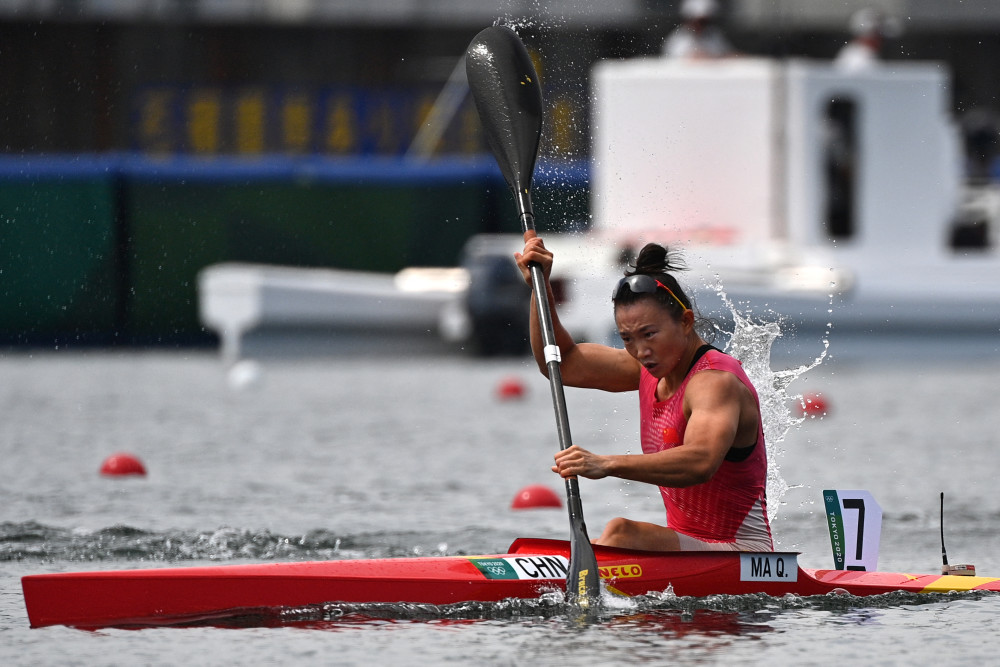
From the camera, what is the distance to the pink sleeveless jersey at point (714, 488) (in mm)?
5688

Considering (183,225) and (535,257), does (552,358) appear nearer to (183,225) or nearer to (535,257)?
(535,257)

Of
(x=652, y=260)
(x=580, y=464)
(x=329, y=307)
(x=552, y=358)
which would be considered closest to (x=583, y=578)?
(x=580, y=464)

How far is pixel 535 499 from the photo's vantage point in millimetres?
8594

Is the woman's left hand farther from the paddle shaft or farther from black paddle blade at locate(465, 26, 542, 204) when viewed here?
black paddle blade at locate(465, 26, 542, 204)

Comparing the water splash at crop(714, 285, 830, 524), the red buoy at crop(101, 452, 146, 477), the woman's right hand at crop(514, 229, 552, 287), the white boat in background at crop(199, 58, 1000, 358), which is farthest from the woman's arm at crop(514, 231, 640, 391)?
the white boat in background at crop(199, 58, 1000, 358)

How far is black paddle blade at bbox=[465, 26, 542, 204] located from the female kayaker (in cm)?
104

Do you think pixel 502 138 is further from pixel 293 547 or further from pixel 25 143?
pixel 25 143

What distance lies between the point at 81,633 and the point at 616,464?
5.96 feet

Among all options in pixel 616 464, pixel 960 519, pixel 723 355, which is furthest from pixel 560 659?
pixel 960 519

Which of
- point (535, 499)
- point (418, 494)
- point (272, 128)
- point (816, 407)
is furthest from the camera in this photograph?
point (272, 128)

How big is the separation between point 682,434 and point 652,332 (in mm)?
383

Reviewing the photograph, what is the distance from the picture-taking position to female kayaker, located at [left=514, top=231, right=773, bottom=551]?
17.7 ft

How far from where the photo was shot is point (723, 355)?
5723 millimetres

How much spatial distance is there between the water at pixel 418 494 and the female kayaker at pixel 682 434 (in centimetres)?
25
